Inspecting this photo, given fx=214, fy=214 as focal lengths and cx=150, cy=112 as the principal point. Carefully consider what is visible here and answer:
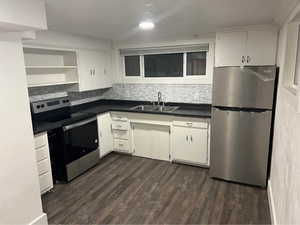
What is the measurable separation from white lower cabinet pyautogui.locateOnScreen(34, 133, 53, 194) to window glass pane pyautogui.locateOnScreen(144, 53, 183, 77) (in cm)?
233

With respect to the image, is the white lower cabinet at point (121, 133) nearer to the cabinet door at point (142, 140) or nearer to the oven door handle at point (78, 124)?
the cabinet door at point (142, 140)

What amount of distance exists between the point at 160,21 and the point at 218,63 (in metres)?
1.12

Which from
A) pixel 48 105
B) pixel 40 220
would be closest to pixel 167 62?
pixel 48 105

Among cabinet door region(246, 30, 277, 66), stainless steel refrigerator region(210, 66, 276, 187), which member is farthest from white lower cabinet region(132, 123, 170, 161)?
cabinet door region(246, 30, 277, 66)

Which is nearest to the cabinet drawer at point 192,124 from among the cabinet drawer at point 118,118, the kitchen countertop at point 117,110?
the kitchen countertop at point 117,110

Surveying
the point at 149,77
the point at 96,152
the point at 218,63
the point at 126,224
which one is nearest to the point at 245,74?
the point at 218,63

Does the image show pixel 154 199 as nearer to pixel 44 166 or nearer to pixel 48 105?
pixel 44 166

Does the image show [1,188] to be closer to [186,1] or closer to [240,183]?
[186,1]

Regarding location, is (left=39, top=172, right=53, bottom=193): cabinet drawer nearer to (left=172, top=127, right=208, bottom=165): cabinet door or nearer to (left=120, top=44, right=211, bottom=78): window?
(left=172, top=127, right=208, bottom=165): cabinet door

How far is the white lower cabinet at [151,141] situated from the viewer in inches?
148

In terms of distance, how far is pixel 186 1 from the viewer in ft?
6.02

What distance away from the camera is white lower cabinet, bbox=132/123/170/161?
12.3 feet

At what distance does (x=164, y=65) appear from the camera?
4.12 meters

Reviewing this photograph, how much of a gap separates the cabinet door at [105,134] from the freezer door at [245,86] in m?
1.98
